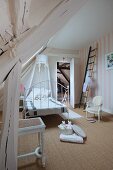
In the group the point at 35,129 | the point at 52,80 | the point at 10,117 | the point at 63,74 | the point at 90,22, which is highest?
the point at 90,22

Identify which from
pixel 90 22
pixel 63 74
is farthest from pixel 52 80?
pixel 90 22

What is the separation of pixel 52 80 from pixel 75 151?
12.3 feet

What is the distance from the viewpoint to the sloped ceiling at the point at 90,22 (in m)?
2.44

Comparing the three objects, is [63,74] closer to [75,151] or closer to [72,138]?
[72,138]

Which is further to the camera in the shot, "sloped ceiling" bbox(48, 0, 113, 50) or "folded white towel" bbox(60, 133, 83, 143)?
"sloped ceiling" bbox(48, 0, 113, 50)

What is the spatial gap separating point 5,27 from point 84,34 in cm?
353

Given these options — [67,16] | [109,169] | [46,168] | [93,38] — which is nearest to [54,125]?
[46,168]

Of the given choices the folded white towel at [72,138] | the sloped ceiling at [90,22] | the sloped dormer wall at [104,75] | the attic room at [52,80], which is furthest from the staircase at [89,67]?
the folded white towel at [72,138]

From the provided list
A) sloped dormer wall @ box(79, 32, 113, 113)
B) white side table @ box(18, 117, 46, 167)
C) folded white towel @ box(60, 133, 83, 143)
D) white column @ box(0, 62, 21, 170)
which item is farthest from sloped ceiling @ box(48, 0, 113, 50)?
folded white towel @ box(60, 133, 83, 143)

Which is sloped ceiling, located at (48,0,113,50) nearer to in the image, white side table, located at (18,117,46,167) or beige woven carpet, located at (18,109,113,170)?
white side table, located at (18,117,46,167)

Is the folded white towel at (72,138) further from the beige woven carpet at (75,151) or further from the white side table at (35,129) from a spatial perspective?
the white side table at (35,129)

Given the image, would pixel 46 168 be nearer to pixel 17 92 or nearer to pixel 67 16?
pixel 17 92

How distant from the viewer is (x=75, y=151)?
1.90 metres

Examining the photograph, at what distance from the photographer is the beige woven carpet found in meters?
1.58
